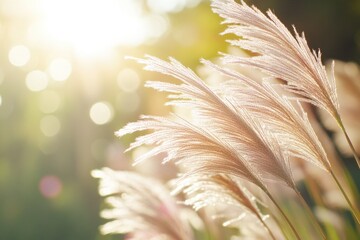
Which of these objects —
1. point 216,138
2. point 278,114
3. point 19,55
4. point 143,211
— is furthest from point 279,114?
point 19,55

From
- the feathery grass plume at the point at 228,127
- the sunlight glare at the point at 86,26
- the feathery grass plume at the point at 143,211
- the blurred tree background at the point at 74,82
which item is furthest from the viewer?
the sunlight glare at the point at 86,26

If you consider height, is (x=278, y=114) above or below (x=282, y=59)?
below

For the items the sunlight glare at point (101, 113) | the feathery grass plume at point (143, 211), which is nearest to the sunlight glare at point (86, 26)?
the sunlight glare at point (101, 113)

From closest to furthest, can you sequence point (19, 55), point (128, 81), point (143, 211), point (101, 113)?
1. point (143, 211)
2. point (19, 55)
3. point (101, 113)
4. point (128, 81)

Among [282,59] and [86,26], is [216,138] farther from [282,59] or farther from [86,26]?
[86,26]

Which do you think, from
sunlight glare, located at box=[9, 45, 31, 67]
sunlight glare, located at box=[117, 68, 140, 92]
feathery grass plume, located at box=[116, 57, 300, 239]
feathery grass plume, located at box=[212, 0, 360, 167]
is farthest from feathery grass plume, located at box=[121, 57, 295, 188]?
sunlight glare, located at box=[117, 68, 140, 92]

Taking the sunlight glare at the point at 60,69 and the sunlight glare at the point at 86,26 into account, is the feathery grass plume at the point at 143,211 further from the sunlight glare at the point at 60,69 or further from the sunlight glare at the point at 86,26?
the sunlight glare at the point at 60,69

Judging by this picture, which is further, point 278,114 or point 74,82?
point 74,82

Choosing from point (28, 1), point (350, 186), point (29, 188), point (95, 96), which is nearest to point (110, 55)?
point (95, 96)
